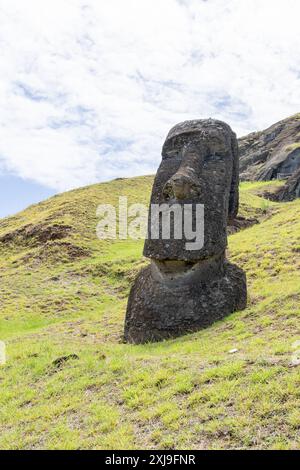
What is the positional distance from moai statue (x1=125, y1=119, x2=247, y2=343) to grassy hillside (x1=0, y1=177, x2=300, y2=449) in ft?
1.58

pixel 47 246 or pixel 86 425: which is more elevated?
pixel 47 246

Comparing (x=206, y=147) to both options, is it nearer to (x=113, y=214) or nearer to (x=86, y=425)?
(x=86, y=425)

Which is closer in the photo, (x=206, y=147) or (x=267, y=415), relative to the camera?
(x=267, y=415)

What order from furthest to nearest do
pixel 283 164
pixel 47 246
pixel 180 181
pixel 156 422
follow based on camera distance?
1. pixel 283 164
2. pixel 47 246
3. pixel 180 181
4. pixel 156 422

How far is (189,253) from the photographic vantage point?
959 cm

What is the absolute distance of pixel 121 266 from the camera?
64.6 feet

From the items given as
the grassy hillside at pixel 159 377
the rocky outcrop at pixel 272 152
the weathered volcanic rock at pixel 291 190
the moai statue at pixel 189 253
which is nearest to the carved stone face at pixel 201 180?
the moai statue at pixel 189 253

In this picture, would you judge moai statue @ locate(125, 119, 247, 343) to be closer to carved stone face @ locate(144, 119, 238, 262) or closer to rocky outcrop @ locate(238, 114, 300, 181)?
carved stone face @ locate(144, 119, 238, 262)

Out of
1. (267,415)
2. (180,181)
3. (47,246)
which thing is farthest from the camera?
(47,246)

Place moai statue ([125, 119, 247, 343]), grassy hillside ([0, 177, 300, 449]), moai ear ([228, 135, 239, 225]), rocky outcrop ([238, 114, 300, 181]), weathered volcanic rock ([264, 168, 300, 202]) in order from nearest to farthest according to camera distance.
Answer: grassy hillside ([0, 177, 300, 449])
moai statue ([125, 119, 247, 343])
moai ear ([228, 135, 239, 225])
weathered volcanic rock ([264, 168, 300, 202])
rocky outcrop ([238, 114, 300, 181])

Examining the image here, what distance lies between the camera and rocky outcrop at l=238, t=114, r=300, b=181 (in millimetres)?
52781

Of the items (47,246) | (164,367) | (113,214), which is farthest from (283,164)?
(164,367)

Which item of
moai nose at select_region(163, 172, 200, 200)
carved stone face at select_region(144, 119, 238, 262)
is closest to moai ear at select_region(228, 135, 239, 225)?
carved stone face at select_region(144, 119, 238, 262)

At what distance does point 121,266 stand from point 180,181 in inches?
412
